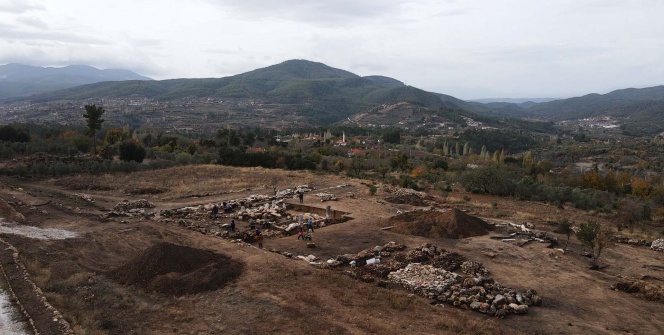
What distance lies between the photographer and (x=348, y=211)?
27469 mm

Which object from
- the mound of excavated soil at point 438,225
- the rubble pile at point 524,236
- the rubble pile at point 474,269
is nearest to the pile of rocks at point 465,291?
the rubble pile at point 474,269

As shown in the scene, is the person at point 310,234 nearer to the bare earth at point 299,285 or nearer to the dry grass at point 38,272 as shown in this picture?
the bare earth at point 299,285

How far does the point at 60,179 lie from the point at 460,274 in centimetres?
3606

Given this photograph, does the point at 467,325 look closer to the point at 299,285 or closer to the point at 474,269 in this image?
the point at 474,269

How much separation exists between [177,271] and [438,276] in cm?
924

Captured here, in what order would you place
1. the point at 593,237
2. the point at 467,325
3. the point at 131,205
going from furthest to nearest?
the point at 131,205 < the point at 593,237 < the point at 467,325

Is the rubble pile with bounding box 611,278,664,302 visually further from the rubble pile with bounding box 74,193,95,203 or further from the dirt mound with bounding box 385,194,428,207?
the rubble pile with bounding box 74,193,95,203

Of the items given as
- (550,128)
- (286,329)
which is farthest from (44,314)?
(550,128)

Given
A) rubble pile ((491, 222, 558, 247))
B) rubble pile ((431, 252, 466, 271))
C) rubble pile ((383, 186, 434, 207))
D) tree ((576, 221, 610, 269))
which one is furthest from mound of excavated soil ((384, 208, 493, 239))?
rubble pile ((383, 186, 434, 207))

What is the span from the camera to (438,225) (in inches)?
894

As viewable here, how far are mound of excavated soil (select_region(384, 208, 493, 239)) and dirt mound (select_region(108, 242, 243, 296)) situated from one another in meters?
9.40

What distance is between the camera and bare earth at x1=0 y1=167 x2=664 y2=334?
500 inches

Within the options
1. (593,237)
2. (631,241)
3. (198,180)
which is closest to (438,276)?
(593,237)

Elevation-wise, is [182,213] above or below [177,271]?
below
